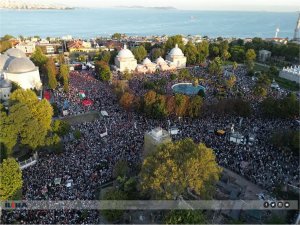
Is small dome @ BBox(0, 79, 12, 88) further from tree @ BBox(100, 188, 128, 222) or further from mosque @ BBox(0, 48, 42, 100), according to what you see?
tree @ BBox(100, 188, 128, 222)

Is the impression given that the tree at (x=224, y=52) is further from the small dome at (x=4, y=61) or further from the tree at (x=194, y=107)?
the small dome at (x=4, y=61)

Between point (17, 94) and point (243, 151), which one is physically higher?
point (17, 94)

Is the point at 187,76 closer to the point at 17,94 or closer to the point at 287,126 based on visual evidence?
the point at 287,126

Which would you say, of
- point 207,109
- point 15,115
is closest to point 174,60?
point 207,109

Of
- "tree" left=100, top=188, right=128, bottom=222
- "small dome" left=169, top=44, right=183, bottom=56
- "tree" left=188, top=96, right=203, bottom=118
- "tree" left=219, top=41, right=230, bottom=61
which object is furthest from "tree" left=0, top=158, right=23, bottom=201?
"tree" left=219, top=41, right=230, bottom=61

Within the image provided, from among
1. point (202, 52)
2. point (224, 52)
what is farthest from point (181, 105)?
point (224, 52)
